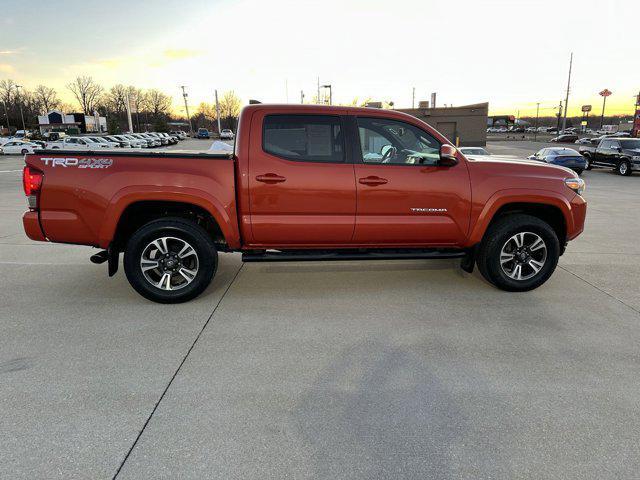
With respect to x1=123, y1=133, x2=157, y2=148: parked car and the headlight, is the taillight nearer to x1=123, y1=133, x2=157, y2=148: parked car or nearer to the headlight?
the headlight

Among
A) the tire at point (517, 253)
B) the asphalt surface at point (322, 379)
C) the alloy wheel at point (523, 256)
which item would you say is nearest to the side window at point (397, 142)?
the tire at point (517, 253)

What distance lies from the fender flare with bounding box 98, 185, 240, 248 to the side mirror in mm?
2172

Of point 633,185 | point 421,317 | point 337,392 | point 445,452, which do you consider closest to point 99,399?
point 337,392

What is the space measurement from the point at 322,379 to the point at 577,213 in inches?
142

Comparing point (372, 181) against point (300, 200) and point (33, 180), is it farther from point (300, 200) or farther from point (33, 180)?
point (33, 180)

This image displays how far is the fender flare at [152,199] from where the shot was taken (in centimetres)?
429

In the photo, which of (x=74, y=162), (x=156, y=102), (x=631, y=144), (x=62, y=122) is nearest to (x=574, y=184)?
(x=74, y=162)

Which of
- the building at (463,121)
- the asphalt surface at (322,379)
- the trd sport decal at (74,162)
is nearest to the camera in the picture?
the asphalt surface at (322,379)

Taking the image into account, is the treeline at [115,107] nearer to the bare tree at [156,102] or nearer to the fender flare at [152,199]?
the bare tree at [156,102]

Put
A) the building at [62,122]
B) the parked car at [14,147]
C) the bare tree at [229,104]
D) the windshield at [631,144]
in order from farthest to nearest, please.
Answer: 1. the bare tree at [229,104]
2. the building at [62,122]
3. the parked car at [14,147]
4. the windshield at [631,144]

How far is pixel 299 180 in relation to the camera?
4461 mm

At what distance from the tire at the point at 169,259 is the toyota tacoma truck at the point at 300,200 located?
0.4 inches

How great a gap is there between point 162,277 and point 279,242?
125 cm

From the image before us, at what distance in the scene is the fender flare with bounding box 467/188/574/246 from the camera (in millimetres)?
4734
